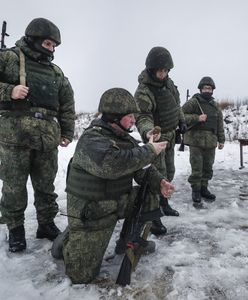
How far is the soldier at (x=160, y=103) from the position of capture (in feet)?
14.9

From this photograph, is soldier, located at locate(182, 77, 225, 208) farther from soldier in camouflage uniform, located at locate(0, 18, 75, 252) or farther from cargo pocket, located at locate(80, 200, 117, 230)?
cargo pocket, located at locate(80, 200, 117, 230)

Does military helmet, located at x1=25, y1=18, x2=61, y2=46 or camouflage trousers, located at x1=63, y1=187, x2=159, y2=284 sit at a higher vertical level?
military helmet, located at x1=25, y1=18, x2=61, y2=46

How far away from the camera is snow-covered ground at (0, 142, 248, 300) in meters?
2.88

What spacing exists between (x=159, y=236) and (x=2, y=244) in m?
1.78

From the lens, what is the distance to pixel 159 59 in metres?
4.54

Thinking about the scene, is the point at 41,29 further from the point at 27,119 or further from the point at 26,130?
the point at 26,130

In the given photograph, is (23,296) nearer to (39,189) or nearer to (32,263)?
(32,263)

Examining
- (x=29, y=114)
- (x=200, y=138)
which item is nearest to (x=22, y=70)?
(x=29, y=114)

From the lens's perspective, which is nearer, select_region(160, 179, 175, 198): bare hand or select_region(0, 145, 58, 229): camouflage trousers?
select_region(160, 179, 175, 198): bare hand

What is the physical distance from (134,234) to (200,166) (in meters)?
2.96

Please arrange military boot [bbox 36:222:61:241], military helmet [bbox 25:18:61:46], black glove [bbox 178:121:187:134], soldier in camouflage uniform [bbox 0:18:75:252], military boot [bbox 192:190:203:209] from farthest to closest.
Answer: military boot [bbox 192:190:203:209] → black glove [bbox 178:121:187:134] → military boot [bbox 36:222:61:241] → military helmet [bbox 25:18:61:46] → soldier in camouflage uniform [bbox 0:18:75:252]

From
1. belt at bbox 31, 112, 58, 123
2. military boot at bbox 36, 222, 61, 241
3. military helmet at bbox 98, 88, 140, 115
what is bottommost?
military boot at bbox 36, 222, 61, 241

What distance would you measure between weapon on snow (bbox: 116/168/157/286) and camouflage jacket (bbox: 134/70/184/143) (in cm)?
113

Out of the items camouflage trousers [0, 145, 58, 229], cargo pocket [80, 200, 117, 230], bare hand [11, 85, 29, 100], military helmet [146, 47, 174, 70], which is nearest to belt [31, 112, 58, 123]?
bare hand [11, 85, 29, 100]
